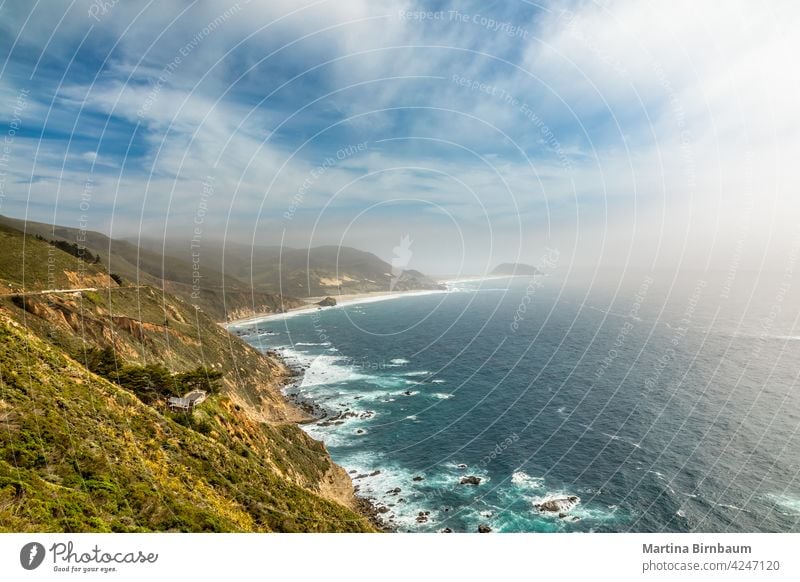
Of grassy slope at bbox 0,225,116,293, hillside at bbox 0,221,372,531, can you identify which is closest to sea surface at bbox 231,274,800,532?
hillside at bbox 0,221,372,531

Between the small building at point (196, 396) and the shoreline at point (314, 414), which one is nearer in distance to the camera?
the small building at point (196, 396)

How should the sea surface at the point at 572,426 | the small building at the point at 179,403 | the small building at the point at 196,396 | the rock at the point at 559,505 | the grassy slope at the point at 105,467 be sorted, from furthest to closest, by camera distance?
the sea surface at the point at 572,426 → the rock at the point at 559,505 → the small building at the point at 196,396 → the small building at the point at 179,403 → the grassy slope at the point at 105,467

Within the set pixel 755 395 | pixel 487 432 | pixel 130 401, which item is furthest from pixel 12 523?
pixel 755 395

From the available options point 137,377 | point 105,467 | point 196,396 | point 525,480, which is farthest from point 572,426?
point 105,467

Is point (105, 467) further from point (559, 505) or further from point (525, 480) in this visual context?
point (525, 480)

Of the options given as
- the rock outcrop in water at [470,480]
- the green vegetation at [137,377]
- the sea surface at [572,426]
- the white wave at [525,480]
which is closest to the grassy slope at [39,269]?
the green vegetation at [137,377]

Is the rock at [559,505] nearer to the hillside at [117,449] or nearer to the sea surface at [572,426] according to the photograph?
the sea surface at [572,426]

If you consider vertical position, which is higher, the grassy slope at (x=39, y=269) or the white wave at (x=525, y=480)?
the grassy slope at (x=39, y=269)

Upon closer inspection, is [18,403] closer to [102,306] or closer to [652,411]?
[102,306]
